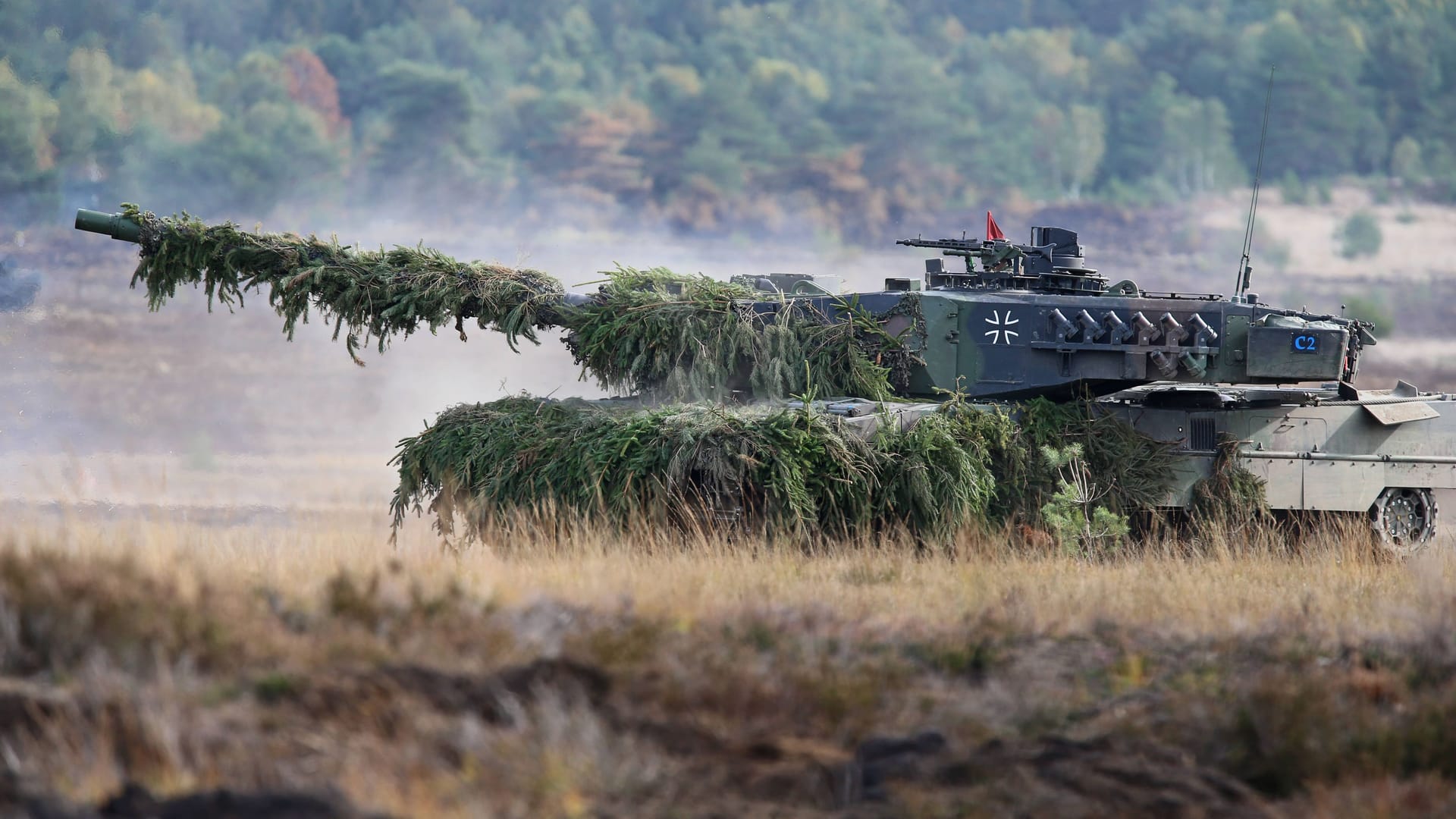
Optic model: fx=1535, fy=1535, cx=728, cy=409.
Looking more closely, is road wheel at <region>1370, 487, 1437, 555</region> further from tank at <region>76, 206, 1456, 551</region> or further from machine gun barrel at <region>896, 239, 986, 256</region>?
machine gun barrel at <region>896, 239, 986, 256</region>

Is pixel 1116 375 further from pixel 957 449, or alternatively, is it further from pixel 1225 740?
pixel 1225 740

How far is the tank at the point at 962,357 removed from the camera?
1240 centimetres

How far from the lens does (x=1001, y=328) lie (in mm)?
12734

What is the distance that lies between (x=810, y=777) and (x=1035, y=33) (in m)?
37.5

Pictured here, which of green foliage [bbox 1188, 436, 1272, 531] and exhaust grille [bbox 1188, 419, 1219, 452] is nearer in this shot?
green foliage [bbox 1188, 436, 1272, 531]

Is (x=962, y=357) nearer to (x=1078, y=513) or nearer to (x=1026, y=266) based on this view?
(x=1026, y=266)

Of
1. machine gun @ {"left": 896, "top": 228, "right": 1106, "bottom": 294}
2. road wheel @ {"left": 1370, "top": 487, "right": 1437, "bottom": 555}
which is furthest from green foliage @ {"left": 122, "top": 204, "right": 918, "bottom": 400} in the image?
road wheel @ {"left": 1370, "top": 487, "right": 1437, "bottom": 555}

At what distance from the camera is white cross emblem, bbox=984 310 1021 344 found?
12711mm

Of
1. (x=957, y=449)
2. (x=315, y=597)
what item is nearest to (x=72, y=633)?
(x=315, y=597)

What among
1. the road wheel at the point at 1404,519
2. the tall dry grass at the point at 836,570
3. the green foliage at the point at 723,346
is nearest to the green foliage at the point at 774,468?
the tall dry grass at the point at 836,570

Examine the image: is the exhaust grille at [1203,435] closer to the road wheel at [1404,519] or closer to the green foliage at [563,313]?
the road wheel at [1404,519]

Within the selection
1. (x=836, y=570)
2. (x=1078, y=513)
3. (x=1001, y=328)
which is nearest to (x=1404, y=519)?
(x=1078, y=513)

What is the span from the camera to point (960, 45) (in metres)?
41.2

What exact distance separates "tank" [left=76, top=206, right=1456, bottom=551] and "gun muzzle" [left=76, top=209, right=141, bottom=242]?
16 millimetres
